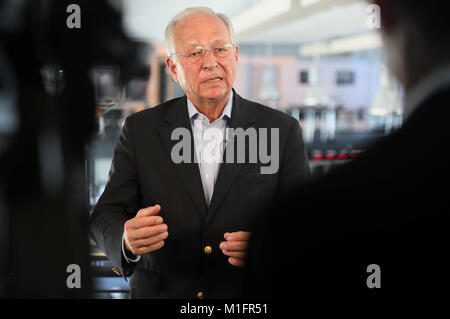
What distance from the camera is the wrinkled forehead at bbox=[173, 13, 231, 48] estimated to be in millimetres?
820

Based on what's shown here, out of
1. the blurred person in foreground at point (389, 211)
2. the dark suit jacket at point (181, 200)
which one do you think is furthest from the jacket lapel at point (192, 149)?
the blurred person in foreground at point (389, 211)

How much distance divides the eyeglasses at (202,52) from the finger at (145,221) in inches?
13.7

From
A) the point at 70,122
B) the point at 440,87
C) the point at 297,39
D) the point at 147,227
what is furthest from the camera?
the point at 297,39

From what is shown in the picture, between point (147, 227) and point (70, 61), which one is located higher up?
point (70, 61)

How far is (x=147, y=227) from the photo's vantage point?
746 mm

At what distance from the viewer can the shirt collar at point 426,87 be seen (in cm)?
37

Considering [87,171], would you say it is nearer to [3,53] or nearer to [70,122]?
[70,122]

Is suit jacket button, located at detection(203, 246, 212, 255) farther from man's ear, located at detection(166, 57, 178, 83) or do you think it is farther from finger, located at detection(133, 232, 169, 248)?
man's ear, located at detection(166, 57, 178, 83)

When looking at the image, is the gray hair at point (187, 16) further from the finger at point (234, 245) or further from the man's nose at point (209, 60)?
the finger at point (234, 245)

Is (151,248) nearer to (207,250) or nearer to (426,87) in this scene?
(207,250)

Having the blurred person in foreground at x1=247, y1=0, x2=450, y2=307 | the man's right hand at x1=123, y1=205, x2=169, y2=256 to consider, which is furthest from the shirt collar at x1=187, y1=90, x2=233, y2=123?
the blurred person in foreground at x1=247, y1=0, x2=450, y2=307

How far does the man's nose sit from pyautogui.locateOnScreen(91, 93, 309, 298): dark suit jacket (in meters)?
0.11
